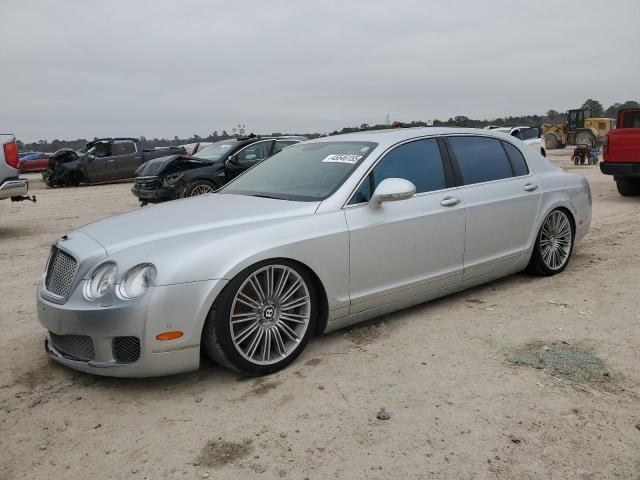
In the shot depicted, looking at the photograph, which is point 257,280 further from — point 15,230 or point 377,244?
point 15,230

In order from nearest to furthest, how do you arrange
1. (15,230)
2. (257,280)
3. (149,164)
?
(257,280) < (15,230) < (149,164)

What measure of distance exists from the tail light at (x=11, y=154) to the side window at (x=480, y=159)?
7.12 metres

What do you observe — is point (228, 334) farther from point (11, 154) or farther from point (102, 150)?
point (102, 150)

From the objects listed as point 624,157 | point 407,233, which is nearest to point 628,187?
point 624,157

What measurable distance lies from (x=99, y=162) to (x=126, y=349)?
18932 millimetres

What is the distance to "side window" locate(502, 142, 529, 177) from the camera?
5.05m

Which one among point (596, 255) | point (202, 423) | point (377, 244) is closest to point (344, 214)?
point (377, 244)

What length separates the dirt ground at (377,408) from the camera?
2508 mm

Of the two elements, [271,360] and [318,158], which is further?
[318,158]

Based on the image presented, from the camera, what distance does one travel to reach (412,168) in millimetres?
4246

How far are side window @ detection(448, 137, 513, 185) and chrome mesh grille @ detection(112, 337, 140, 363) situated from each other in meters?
2.83

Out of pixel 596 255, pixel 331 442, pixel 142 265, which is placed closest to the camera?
pixel 331 442

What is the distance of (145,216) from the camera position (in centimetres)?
388

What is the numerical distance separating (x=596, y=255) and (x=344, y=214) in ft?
12.7
